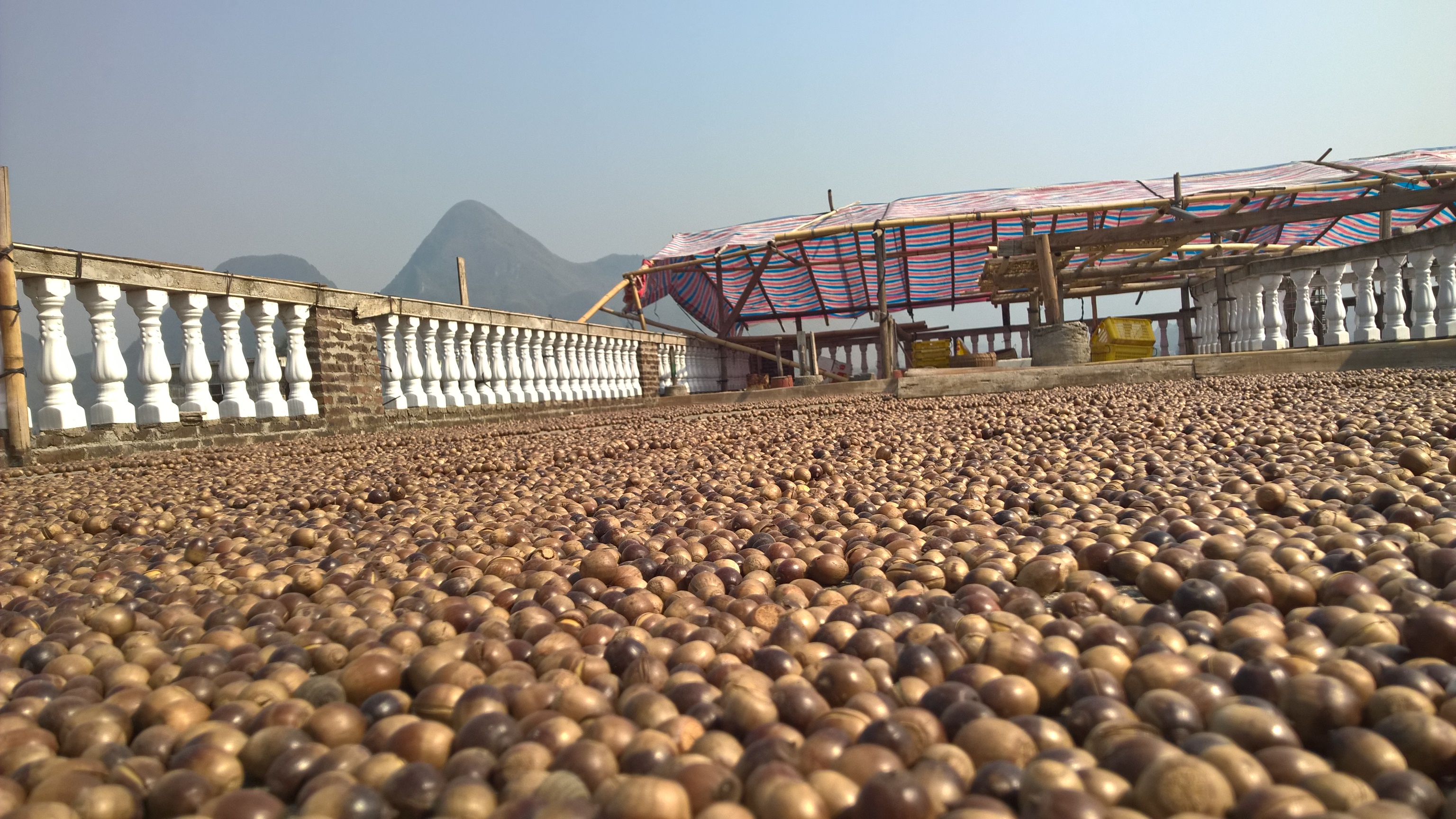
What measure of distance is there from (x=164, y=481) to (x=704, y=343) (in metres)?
18.8

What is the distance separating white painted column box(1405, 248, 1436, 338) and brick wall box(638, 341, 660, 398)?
473 inches

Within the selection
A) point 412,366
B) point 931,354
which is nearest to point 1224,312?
point 931,354

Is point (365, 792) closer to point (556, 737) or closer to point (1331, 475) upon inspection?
point (556, 737)

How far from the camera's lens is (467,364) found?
1069 cm

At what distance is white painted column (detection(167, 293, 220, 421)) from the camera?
6812 millimetres

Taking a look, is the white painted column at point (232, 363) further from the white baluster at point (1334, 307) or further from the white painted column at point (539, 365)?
the white baluster at point (1334, 307)

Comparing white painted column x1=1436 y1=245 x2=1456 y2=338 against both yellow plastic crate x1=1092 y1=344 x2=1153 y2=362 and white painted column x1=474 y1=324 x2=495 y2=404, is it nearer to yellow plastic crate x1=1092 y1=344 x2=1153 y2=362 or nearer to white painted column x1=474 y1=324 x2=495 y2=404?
yellow plastic crate x1=1092 y1=344 x2=1153 y2=362

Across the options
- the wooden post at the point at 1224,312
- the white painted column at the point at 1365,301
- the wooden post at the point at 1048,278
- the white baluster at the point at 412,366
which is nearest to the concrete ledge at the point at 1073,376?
the wooden post at the point at 1048,278

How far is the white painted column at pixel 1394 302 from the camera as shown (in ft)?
31.7

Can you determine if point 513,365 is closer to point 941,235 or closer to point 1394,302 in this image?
point 1394,302

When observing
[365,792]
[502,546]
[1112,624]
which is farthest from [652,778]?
[502,546]

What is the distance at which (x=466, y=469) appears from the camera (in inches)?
175

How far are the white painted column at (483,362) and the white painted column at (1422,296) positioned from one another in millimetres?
10737

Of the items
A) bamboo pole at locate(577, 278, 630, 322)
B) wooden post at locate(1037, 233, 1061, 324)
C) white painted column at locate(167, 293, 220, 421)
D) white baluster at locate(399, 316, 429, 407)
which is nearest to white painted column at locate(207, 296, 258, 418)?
white painted column at locate(167, 293, 220, 421)
